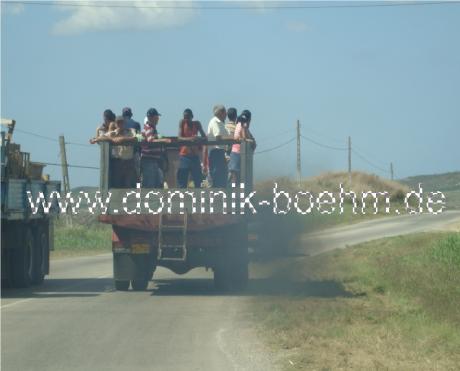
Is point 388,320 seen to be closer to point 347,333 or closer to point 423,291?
point 347,333

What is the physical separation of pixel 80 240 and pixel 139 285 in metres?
23.6

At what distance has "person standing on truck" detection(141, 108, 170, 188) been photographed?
19547mm

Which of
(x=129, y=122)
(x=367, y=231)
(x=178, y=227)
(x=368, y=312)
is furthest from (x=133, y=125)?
(x=367, y=231)

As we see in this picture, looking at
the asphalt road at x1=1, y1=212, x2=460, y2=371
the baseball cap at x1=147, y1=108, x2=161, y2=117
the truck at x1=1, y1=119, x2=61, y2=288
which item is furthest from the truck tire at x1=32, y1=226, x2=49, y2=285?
the baseball cap at x1=147, y1=108, x2=161, y2=117

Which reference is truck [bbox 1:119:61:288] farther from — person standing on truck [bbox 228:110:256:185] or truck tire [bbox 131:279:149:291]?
person standing on truck [bbox 228:110:256:185]

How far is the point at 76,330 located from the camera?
Result: 13883 mm

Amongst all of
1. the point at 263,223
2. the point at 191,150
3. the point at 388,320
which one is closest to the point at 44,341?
the point at 388,320

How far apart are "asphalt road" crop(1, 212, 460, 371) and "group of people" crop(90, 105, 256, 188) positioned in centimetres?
208

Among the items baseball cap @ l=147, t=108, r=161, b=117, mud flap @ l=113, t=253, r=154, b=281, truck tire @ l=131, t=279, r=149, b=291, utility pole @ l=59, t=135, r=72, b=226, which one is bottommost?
truck tire @ l=131, t=279, r=149, b=291

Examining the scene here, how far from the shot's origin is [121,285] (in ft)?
64.8

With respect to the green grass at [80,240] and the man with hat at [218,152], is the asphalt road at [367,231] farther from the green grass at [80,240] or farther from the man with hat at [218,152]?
the green grass at [80,240]

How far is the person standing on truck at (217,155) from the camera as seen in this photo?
19.4 m

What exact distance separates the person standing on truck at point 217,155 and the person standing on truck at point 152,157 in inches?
34.1

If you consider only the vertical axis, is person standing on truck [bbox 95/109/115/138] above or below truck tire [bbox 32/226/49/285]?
above
